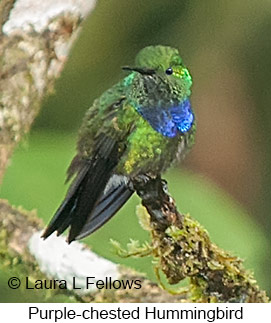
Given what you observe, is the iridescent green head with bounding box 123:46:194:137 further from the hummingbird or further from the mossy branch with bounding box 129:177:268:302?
the mossy branch with bounding box 129:177:268:302

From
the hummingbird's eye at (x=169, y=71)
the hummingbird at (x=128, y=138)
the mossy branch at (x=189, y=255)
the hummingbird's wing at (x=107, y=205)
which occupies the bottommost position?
the mossy branch at (x=189, y=255)

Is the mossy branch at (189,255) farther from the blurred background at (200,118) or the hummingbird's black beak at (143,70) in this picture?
the hummingbird's black beak at (143,70)

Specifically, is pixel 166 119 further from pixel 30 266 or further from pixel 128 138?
pixel 30 266

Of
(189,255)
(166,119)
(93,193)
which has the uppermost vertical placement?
(166,119)

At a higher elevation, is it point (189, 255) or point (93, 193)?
point (93, 193)

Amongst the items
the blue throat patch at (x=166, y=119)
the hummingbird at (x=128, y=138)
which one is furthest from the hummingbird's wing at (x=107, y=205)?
the blue throat patch at (x=166, y=119)

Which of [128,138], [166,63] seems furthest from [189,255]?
[166,63]
